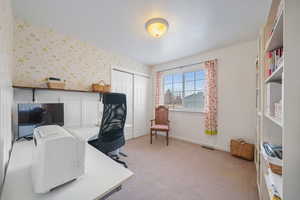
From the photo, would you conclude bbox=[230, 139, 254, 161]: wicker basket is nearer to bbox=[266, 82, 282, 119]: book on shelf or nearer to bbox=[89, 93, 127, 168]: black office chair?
bbox=[266, 82, 282, 119]: book on shelf

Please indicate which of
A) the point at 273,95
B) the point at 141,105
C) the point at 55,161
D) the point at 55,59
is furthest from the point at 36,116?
the point at 273,95

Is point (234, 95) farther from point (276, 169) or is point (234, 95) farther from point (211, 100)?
point (276, 169)

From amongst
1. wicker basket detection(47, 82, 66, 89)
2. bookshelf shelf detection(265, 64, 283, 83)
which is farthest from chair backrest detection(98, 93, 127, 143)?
bookshelf shelf detection(265, 64, 283, 83)

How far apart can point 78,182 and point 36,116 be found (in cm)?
166

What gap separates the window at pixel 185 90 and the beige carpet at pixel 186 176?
1.25 m

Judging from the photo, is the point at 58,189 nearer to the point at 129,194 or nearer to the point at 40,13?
the point at 129,194

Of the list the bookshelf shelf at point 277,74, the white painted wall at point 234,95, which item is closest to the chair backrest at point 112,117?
the bookshelf shelf at point 277,74

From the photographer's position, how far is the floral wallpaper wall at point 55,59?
6.50 feet

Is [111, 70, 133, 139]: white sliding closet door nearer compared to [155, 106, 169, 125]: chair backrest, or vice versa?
[111, 70, 133, 139]: white sliding closet door

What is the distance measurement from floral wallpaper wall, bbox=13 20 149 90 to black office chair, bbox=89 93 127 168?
4.53ft

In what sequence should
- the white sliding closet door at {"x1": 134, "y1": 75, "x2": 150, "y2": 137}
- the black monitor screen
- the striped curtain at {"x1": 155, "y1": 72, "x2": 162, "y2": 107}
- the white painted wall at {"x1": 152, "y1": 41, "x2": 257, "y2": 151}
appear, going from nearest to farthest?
the black monitor screen, the white painted wall at {"x1": 152, "y1": 41, "x2": 257, "y2": 151}, the white sliding closet door at {"x1": 134, "y1": 75, "x2": 150, "y2": 137}, the striped curtain at {"x1": 155, "y1": 72, "x2": 162, "y2": 107}

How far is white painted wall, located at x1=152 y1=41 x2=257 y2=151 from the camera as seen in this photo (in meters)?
2.58

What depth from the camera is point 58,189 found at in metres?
0.70

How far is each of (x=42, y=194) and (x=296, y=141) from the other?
1307 mm
